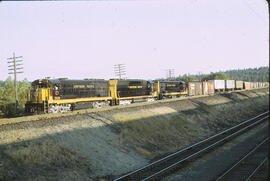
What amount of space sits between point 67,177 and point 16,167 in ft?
7.68

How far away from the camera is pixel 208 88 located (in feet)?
187

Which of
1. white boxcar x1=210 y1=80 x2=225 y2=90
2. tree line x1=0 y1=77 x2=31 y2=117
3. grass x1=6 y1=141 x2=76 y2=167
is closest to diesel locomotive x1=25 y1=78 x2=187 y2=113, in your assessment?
tree line x1=0 y1=77 x2=31 y2=117

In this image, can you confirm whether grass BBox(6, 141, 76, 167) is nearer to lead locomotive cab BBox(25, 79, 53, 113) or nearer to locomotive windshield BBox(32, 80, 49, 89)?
lead locomotive cab BBox(25, 79, 53, 113)

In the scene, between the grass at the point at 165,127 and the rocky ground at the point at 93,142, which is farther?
the grass at the point at 165,127

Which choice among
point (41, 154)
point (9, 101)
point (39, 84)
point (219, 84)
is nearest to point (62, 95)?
point (39, 84)

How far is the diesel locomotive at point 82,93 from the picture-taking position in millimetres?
22641

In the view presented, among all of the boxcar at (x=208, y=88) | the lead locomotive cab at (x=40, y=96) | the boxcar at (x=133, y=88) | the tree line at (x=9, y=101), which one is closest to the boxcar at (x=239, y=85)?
the boxcar at (x=208, y=88)

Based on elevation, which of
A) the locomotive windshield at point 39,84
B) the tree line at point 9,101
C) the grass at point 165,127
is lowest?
the grass at point 165,127

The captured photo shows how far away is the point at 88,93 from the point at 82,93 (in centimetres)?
91

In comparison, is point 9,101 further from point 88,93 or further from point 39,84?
point 88,93

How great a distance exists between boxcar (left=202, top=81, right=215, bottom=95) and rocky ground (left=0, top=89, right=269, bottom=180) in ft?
87.2

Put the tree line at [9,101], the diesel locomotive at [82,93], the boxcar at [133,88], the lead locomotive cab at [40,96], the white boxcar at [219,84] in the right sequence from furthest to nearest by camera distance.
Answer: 1. the white boxcar at [219,84]
2. the tree line at [9,101]
3. the boxcar at [133,88]
4. the diesel locomotive at [82,93]
5. the lead locomotive cab at [40,96]

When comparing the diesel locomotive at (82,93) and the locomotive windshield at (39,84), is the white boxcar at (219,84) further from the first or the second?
the locomotive windshield at (39,84)

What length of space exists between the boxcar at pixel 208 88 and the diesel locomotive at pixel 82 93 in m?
21.3
